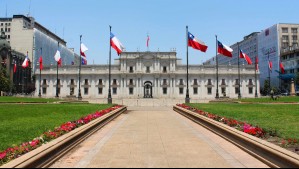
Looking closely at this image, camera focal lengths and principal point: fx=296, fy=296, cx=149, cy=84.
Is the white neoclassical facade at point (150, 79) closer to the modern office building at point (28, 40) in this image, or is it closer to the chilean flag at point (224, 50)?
the modern office building at point (28, 40)

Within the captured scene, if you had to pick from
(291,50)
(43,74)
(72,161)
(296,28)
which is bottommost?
(72,161)

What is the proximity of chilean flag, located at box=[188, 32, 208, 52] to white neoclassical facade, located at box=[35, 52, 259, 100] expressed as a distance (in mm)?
51896

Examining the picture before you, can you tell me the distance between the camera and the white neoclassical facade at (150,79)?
87562mm

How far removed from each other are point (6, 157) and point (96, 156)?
87.8 inches

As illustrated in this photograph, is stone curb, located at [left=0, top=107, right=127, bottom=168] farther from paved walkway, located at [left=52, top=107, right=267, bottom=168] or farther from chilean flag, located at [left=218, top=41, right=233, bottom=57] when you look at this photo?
chilean flag, located at [left=218, top=41, right=233, bottom=57]

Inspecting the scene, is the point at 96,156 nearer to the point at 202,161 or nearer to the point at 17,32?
the point at 202,161

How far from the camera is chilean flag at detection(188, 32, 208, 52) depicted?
34.8 metres

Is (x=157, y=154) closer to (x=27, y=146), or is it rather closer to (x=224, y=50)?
(x=27, y=146)

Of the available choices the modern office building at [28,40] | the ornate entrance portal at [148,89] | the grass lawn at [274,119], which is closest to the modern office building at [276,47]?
the ornate entrance portal at [148,89]

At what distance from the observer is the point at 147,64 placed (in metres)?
88.6

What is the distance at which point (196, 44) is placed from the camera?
115ft

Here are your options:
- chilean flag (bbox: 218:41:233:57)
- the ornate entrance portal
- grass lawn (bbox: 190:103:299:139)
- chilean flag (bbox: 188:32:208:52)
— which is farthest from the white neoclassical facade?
grass lawn (bbox: 190:103:299:139)

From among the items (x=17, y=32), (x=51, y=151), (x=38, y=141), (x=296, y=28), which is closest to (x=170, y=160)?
(x=51, y=151)

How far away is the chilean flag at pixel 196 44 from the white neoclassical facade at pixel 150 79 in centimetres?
5190
